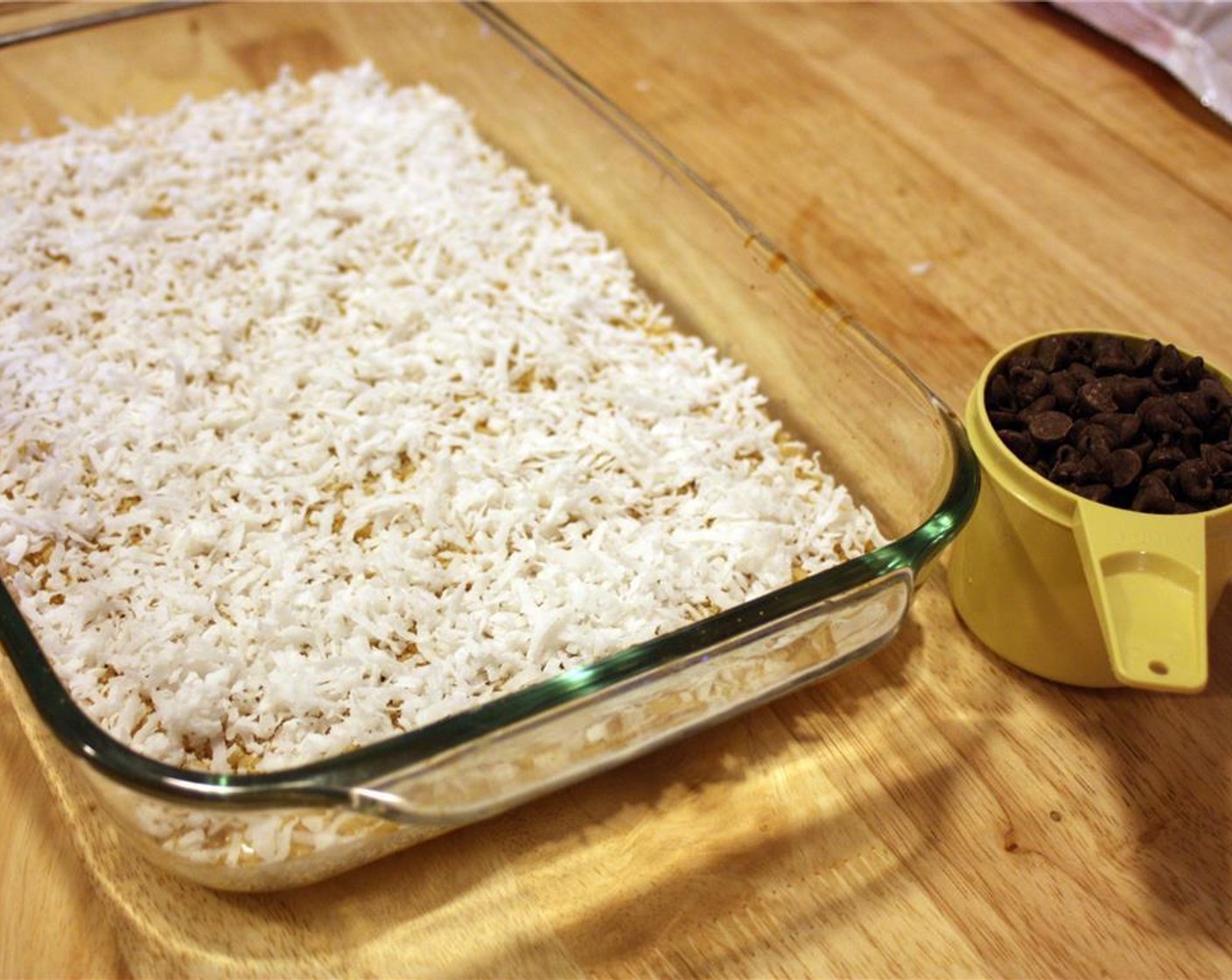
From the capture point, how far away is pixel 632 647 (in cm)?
63

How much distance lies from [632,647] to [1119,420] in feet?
1.02

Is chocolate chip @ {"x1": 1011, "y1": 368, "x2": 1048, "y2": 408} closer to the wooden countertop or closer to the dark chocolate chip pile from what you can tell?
the dark chocolate chip pile

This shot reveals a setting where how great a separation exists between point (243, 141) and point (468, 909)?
0.77 metres

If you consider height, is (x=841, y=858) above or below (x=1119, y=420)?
below

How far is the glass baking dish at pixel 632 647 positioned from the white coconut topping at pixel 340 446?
39mm

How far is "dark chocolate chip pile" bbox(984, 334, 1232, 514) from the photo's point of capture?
0.68 meters

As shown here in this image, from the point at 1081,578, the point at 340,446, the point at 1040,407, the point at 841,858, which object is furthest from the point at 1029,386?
the point at 340,446

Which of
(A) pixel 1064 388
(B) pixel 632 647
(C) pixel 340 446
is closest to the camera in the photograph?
(B) pixel 632 647

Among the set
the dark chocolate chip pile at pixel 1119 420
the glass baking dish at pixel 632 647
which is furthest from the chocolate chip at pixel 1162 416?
Answer: the glass baking dish at pixel 632 647

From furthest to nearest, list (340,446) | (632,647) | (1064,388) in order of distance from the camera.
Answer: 1. (340,446)
2. (1064,388)
3. (632,647)

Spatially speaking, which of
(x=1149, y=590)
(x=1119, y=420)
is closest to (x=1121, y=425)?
(x=1119, y=420)

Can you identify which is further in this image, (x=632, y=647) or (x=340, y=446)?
(x=340, y=446)

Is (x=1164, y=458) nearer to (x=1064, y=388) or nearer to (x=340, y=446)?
(x=1064, y=388)

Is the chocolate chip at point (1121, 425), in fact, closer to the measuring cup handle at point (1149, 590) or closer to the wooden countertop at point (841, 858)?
the measuring cup handle at point (1149, 590)
